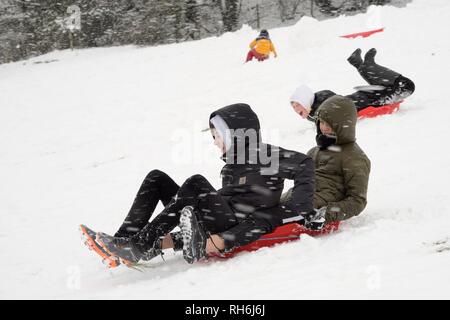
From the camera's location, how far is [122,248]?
10.1 ft

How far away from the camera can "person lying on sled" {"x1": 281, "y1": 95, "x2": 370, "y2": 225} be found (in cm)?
342

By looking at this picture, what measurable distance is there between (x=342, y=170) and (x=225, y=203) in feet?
3.12

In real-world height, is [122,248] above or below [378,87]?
below


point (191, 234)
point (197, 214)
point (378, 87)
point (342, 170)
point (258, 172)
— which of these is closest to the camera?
point (191, 234)

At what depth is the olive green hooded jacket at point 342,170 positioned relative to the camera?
343 centimetres

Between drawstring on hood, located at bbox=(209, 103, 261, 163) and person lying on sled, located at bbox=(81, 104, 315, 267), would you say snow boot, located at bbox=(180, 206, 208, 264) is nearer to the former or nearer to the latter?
person lying on sled, located at bbox=(81, 104, 315, 267)

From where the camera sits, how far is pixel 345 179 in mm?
3541

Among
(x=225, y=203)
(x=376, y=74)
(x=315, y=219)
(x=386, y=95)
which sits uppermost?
(x=376, y=74)

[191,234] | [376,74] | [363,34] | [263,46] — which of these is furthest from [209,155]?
[363,34]

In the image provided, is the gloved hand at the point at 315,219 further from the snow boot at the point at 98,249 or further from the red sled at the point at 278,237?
the snow boot at the point at 98,249

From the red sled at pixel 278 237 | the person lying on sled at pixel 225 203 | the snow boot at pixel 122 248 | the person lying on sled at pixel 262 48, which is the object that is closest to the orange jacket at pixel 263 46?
the person lying on sled at pixel 262 48

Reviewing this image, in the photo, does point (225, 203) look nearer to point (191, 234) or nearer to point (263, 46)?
point (191, 234)

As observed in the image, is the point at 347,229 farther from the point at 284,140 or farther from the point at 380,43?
the point at 380,43
